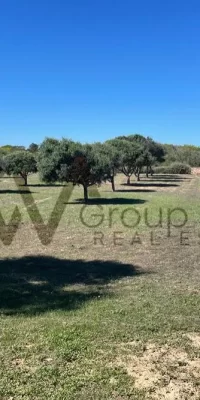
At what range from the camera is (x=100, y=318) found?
21.8 ft

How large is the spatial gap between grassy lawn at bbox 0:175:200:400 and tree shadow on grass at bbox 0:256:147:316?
0.02 meters

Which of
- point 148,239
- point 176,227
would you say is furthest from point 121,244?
point 176,227

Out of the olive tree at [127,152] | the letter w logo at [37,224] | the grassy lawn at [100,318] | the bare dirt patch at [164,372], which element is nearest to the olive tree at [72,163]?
the letter w logo at [37,224]

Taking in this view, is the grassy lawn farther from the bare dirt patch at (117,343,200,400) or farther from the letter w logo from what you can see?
the letter w logo

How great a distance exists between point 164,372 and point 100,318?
1934mm

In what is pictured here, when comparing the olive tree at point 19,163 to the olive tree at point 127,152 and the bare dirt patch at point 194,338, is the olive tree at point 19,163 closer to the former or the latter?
the olive tree at point 127,152

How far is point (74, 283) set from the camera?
9.59 meters

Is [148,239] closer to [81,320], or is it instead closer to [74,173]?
[81,320]

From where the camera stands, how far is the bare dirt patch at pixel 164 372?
14.5ft

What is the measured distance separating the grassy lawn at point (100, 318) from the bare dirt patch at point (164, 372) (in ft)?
0.04

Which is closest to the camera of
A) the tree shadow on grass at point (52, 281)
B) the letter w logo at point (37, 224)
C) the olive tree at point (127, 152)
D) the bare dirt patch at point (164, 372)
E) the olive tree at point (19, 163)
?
the bare dirt patch at point (164, 372)

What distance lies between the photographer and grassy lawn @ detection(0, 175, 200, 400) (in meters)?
4.59

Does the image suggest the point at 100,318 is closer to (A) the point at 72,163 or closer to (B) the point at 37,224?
(B) the point at 37,224

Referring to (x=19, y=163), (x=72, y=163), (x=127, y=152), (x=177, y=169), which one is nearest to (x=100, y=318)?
(x=72, y=163)
